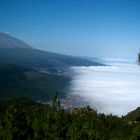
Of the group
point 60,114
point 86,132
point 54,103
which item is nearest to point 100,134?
point 86,132

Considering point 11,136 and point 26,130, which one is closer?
point 11,136

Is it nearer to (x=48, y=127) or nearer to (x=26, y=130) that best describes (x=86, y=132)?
(x=48, y=127)

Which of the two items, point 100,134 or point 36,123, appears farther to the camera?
point 36,123

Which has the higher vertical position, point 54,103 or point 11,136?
point 54,103

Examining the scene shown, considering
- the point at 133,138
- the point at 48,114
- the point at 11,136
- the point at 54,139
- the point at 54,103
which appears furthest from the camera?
the point at 54,103

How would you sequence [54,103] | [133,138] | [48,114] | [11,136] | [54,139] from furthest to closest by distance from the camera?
[54,103] → [48,114] → [54,139] → [11,136] → [133,138]

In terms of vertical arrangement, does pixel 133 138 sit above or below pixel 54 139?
above

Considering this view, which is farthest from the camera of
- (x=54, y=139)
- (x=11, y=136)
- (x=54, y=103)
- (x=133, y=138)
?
(x=54, y=103)

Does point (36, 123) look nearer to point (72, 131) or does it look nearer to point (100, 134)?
point (72, 131)

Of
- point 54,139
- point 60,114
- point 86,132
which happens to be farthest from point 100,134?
point 60,114
